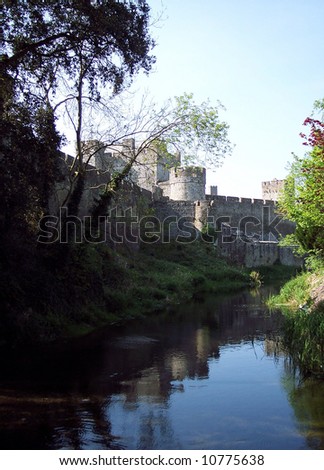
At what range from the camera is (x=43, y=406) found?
7.34m

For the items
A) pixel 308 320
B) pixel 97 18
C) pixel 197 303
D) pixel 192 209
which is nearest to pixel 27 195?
pixel 97 18

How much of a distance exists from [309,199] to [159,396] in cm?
900

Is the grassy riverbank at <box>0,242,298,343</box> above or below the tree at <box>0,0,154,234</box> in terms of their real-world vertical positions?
below

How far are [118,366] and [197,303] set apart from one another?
38.5 ft

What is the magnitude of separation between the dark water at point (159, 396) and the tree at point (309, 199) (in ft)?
13.8

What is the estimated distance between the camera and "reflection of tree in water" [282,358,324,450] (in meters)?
6.30

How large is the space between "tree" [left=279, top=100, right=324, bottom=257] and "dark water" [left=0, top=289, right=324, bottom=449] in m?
4.22

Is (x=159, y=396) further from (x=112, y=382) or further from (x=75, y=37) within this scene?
(x=75, y=37)

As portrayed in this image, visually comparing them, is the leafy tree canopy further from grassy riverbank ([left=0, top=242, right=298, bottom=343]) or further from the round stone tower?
the round stone tower

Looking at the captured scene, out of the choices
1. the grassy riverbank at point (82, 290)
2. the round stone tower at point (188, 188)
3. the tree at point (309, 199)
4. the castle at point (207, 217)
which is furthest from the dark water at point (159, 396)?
the round stone tower at point (188, 188)

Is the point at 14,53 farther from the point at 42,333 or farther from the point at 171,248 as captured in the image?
the point at 171,248

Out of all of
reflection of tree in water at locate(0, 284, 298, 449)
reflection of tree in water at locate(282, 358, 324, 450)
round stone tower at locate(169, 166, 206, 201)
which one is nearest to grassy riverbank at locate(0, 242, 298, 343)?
reflection of tree in water at locate(0, 284, 298, 449)

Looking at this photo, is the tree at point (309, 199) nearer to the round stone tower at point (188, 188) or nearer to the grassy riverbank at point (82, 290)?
the grassy riverbank at point (82, 290)

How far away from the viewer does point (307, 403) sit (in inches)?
301
